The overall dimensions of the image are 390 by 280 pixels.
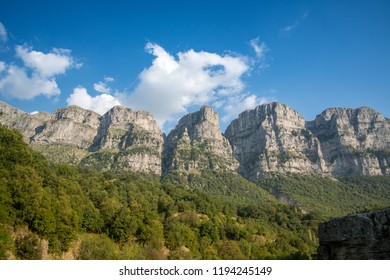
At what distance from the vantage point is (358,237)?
6.35m

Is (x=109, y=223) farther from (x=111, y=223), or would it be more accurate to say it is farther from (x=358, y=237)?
(x=358, y=237)

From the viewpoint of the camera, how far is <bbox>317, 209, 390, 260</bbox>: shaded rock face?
611 centimetres

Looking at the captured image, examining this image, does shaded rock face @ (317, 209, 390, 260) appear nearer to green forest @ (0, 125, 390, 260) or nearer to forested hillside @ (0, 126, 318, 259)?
green forest @ (0, 125, 390, 260)

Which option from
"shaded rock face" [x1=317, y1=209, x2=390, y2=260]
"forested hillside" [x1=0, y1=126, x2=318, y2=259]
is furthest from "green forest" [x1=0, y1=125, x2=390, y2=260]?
"shaded rock face" [x1=317, y1=209, x2=390, y2=260]

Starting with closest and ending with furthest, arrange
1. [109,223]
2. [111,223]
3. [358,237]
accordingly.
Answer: [358,237], [111,223], [109,223]

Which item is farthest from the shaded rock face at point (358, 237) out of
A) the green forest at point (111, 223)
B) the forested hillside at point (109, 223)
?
the forested hillside at point (109, 223)

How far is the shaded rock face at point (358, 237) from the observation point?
6105 millimetres

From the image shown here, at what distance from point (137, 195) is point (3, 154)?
124 ft

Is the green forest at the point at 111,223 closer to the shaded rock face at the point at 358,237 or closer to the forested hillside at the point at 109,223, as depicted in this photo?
the forested hillside at the point at 109,223

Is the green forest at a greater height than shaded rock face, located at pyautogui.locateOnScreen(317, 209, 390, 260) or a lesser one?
greater

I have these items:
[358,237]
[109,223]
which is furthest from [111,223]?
[358,237]

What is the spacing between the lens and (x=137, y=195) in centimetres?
8812
